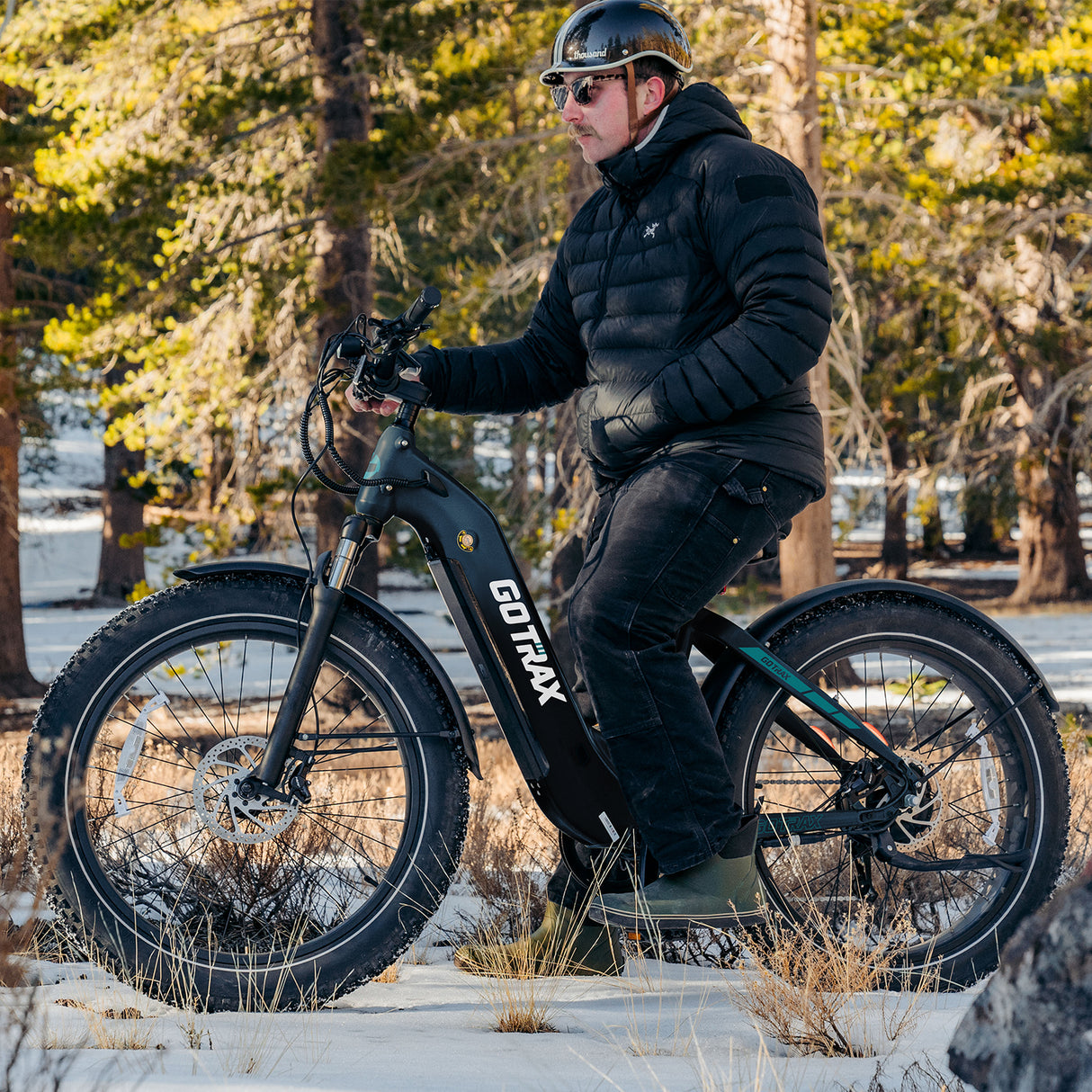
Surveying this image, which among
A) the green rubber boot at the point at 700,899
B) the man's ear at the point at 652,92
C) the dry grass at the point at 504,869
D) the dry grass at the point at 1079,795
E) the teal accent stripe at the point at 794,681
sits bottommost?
the dry grass at the point at 504,869

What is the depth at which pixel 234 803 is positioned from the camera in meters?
3.00

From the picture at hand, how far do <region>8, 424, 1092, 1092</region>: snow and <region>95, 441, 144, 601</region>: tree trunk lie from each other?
17.5 metres

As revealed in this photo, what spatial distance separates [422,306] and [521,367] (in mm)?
533

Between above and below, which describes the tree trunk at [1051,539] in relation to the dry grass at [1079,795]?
above

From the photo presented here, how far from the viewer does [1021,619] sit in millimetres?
18938

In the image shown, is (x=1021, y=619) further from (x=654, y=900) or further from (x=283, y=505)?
(x=654, y=900)

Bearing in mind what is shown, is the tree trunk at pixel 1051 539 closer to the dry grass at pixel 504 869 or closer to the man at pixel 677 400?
the dry grass at pixel 504 869

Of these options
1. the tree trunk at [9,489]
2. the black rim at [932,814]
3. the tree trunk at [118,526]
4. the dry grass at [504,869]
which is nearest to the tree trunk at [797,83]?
the dry grass at [504,869]

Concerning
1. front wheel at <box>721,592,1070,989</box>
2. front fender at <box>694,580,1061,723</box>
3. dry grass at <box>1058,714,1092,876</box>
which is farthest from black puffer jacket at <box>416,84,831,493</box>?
dry grass at <box>1058,714,1092,876</box>

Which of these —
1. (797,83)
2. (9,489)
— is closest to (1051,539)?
(797,83)

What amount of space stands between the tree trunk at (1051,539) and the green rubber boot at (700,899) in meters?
16.7

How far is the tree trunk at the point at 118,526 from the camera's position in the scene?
21688 mm

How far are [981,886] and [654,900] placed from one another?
1.42 meters

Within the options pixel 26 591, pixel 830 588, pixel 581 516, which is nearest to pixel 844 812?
pixel 830 588
